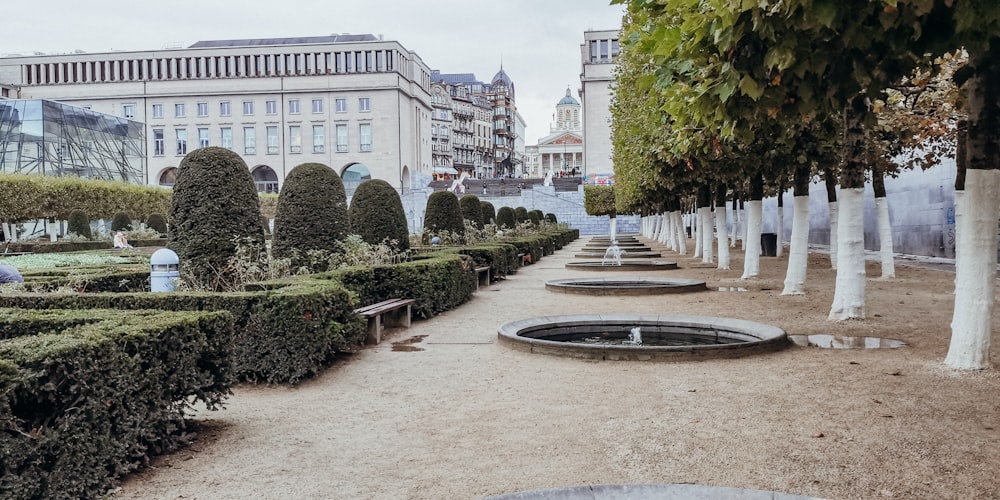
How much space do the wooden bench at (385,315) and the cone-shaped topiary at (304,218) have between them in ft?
5.69

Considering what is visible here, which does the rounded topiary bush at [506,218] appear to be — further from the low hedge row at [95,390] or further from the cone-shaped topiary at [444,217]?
the low hedge row at [95,390]

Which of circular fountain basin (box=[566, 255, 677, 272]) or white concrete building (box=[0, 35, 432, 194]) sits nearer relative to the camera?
circular fountain basin (box=[566, 255, 677, 272])

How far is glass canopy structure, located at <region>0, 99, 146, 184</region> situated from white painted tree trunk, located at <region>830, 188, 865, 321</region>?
5441 centimetres

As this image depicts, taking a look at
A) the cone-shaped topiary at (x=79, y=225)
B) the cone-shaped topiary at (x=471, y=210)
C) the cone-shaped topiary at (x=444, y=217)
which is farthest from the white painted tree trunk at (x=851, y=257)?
the cone-shaped topiary at (x=79, y=225)

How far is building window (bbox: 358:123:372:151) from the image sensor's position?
89.9m

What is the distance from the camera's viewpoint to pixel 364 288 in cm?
1079

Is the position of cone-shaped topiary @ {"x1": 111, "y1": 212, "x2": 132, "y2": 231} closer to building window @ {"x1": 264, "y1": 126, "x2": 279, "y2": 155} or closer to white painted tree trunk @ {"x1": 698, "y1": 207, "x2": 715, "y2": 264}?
white painted tree trunk @ {"x1": 698, "y1": 207, "x2": 715, "y2": 264}

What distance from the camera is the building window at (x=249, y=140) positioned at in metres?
91.0

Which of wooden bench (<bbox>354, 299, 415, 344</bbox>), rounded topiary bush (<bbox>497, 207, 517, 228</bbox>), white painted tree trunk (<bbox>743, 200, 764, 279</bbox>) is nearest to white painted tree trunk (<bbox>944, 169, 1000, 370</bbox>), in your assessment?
wooden bench (<bbox>354, 299, 415, 344</bbox>)

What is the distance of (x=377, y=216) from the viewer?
49.5ft

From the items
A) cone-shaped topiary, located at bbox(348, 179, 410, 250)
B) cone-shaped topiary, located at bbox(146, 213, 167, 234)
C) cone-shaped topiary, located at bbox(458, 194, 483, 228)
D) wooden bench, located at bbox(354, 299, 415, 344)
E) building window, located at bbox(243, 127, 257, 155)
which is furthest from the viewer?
building window, located at bbox(243, 127, 257, 155)

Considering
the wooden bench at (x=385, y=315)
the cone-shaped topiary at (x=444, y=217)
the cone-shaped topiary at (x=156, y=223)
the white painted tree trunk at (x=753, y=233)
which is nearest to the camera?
the wooden bench at (x=385, y=315)

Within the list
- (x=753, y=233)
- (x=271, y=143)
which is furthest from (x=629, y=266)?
(x=271, y=143)

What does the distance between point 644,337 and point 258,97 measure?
287 feet
